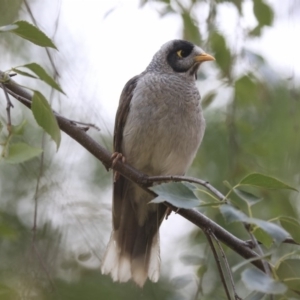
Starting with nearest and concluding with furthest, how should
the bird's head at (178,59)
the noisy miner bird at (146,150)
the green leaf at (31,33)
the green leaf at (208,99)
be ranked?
the green leaf at (31,33), the noisy miner bird at (146,150), the green leaf at (208,99), the bird's head at (178,59)

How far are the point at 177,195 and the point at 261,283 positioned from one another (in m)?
0.37

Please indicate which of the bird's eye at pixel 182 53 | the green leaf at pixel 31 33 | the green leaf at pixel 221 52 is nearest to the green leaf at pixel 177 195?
the green leaf at pixel 31 33

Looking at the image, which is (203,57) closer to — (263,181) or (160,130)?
(160,130)

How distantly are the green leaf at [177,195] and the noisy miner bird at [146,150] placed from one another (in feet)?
4.96

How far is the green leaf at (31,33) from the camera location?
73.7 inches

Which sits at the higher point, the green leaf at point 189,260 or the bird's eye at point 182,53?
the bird's eye at point 182,53

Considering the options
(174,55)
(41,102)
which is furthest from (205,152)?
(41,102)

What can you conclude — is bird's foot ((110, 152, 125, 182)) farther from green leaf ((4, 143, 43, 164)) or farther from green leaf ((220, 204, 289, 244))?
green leaf ((220, 204, 289, 244))

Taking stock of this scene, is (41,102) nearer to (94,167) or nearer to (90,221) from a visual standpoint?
(90,221)

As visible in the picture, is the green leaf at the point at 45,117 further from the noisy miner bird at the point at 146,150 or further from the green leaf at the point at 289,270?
the noisy miner bird at the point at 146,150

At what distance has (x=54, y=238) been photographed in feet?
9.27

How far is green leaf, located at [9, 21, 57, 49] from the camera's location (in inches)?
73.7

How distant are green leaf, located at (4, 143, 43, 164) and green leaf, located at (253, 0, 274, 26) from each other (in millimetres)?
1658

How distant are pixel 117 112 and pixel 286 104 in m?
1.39
